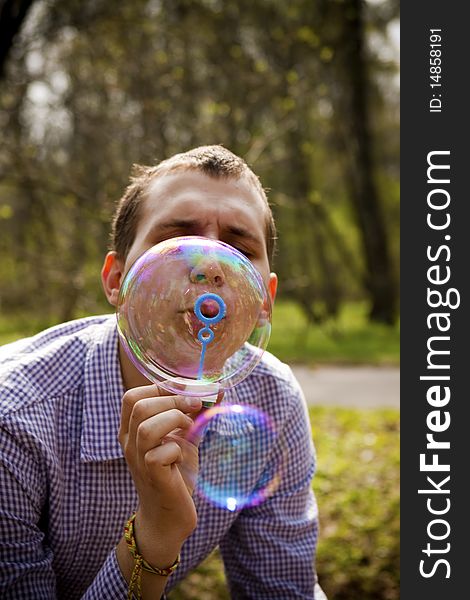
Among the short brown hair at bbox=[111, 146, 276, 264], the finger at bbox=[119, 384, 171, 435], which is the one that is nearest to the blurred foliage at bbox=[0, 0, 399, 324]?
Answer: the short brown hair at bbox=[111, 146, 276, 264]

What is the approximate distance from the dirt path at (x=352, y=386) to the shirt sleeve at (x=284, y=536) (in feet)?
16.1

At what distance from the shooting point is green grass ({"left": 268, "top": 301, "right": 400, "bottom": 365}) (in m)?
10.5

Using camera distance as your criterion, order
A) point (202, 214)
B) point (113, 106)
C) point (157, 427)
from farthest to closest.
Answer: point (113, 106), point (202, 214), point (157, 427)

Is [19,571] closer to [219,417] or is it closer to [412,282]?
[219,417]

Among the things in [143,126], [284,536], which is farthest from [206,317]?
[143,126]

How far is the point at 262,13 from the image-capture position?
22.1 ft

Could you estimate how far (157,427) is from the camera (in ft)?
5.16

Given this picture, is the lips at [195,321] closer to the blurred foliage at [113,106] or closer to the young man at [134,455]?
the young man at [134,455]

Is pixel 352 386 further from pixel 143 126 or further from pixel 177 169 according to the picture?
pixel 177 169

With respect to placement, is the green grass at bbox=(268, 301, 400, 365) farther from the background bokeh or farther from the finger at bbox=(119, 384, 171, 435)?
the finger at bbox=(119, 384, 171, 435)

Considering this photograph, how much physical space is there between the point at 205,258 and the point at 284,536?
112 centimetres

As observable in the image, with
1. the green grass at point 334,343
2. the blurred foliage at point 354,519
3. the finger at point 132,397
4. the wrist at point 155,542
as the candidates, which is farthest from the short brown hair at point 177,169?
the green grass at point 334,343

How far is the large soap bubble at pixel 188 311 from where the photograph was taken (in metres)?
1.71

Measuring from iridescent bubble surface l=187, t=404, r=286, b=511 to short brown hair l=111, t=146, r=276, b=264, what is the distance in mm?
630
